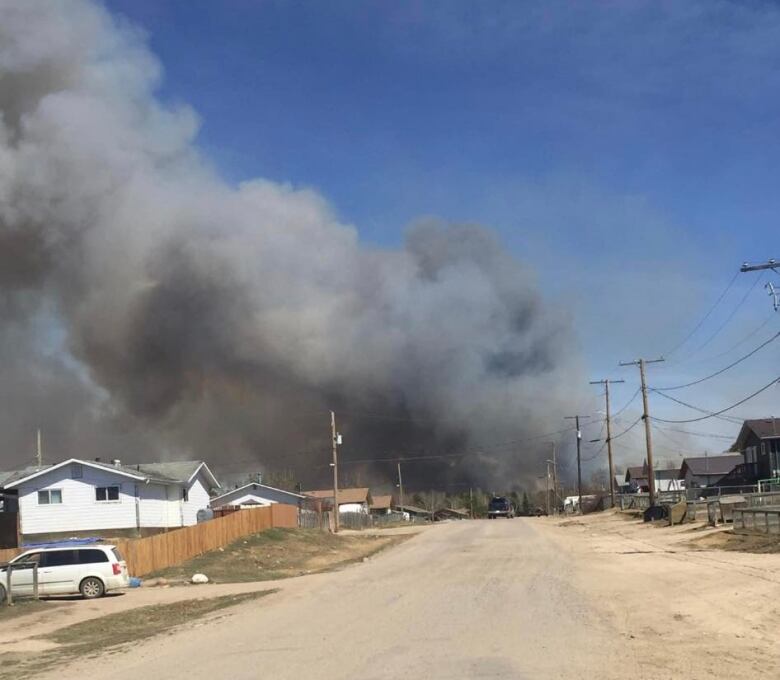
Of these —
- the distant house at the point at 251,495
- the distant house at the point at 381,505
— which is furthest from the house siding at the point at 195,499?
the distant house at the point at 381,505

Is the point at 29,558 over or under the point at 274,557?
over

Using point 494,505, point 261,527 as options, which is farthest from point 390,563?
point 494,505

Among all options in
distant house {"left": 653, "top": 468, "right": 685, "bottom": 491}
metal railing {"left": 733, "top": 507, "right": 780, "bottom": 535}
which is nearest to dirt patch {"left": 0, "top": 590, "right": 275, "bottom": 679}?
metal railing {"left": 733, "top": 507, "right": 780, "bottom": 535}

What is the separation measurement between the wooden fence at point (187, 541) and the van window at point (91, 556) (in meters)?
4.87

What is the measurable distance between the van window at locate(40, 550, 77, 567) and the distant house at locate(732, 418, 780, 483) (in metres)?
67.7

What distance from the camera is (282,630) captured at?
15531 millimetres

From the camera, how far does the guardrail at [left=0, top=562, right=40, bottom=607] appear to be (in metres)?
23.2

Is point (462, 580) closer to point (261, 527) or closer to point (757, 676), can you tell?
point (757, 676)

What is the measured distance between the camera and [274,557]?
41250mm

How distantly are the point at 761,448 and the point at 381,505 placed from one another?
203 ft

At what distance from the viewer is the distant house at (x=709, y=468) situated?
9875 centimetres

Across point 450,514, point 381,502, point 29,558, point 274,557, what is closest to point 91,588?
point 29,558

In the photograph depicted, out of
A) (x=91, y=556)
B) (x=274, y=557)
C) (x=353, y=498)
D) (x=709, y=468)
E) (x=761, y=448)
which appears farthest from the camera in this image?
(x=353, y=498)

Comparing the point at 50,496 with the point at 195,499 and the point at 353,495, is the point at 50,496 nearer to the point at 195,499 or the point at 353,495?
the point at 195,499
